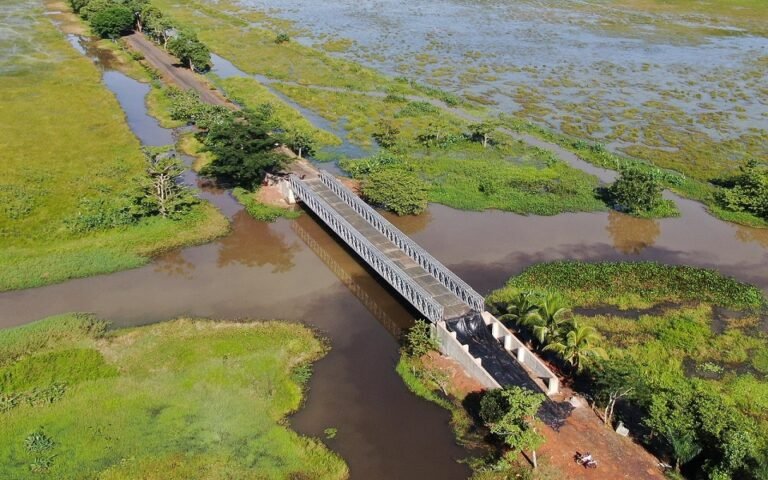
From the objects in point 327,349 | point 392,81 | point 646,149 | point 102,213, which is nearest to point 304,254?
point 327,349

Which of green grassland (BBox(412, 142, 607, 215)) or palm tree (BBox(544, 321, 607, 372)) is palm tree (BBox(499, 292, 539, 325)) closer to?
palm tree (BBox(544, 321, 607, 372))

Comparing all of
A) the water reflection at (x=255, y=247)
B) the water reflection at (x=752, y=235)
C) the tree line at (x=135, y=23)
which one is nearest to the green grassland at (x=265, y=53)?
the tree line at (x=135, y=23)

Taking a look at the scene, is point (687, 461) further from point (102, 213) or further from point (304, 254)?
point (102, 213)

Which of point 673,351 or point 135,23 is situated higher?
point 135,23

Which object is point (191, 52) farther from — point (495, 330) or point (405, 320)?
point (495, 330)

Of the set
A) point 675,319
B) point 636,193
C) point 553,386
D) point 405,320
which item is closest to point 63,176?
point 405,320

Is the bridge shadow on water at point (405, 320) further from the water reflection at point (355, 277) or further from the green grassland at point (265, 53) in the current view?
the green grassland at point (265, 53)
